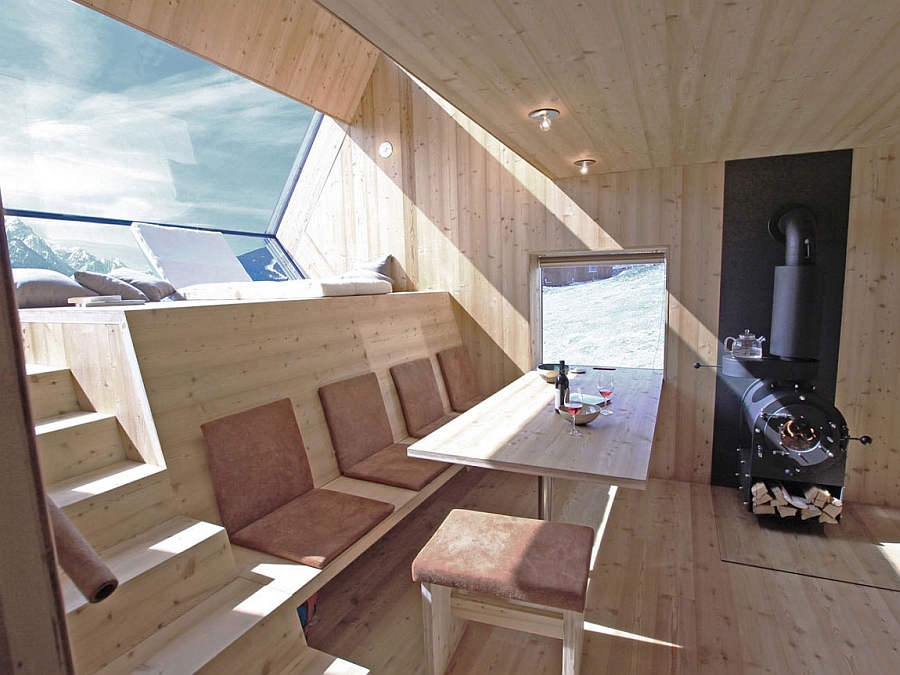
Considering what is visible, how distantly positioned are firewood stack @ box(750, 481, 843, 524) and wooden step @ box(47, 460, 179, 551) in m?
3.22

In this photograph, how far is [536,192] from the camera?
4105mm

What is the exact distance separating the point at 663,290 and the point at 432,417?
6.62ft

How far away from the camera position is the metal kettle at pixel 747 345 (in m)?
3.50

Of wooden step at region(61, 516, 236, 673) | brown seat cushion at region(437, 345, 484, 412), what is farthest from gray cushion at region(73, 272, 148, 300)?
brown seat cushion at region(437, 345, 484, 412)

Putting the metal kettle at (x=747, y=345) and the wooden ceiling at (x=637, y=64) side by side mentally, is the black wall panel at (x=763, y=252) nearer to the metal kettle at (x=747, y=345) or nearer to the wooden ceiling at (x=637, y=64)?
the metal kettle at (x=747, y=345)

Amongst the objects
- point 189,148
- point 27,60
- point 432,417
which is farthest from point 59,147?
point 432,417

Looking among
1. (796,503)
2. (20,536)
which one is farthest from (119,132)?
(796,503)

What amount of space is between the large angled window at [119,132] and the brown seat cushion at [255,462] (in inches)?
95.2

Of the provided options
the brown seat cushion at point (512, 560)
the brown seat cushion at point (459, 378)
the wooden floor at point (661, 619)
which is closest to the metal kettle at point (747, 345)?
the wooden floor at point (661, 619)

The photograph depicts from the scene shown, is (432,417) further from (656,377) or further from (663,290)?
(663,290)

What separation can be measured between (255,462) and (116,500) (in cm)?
61

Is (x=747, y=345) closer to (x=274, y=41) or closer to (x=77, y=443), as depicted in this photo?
(x=77, y=443)

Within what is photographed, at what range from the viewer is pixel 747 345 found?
140 inches

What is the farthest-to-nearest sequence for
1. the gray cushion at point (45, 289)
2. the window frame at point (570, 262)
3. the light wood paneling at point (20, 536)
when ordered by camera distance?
the window frame at point (570, 262) → the gray cushion at point (45, 289) → the light wood paneling at point (20, 536)
